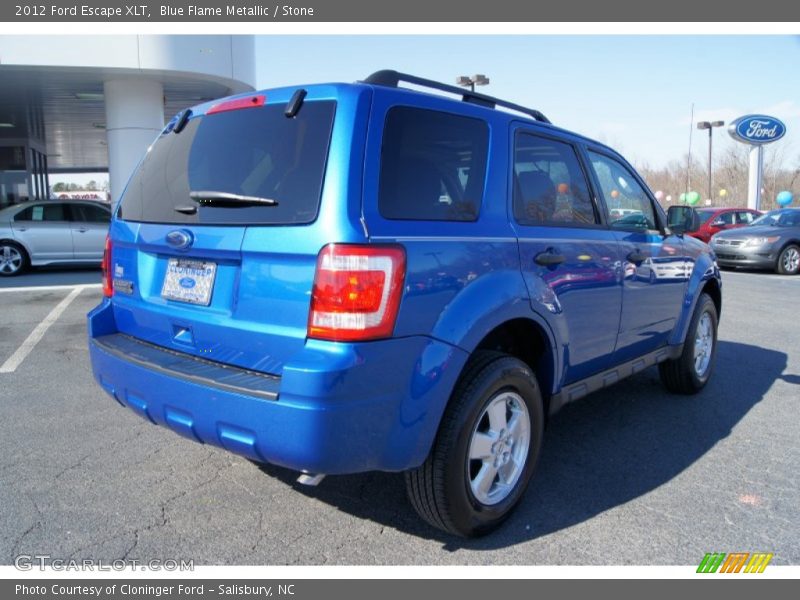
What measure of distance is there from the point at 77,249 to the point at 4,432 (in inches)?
359

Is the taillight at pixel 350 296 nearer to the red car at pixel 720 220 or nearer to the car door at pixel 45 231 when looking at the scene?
the car door at pixel 45 231

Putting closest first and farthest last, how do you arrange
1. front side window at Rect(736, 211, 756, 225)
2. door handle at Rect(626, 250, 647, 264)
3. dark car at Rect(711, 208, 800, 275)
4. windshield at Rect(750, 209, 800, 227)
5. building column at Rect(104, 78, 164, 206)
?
1. door handle at Rect(626, 250, 647, 264)
2. building column at Rect(104, 78, 164, 206)
3. dark car at Rect(711, 208, 800, 275)
4. windshield at Rect(750, 209, 800, 227)
5. front side window at Rect(736, 211, 756, 225)

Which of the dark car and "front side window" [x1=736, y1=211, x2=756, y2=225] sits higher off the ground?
"front side window" [x1=736, y1=211, x2=756, y2=225]

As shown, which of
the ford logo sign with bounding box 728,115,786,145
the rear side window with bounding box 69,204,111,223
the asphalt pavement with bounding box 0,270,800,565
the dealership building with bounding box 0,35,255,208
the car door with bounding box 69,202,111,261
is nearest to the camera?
the asphalt pavement with bounding box 0,270,800,565

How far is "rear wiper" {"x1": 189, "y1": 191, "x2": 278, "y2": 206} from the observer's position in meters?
2.57

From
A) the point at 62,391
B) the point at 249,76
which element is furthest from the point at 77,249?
the point at 62,391

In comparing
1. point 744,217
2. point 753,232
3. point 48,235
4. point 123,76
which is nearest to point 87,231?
point 48,235

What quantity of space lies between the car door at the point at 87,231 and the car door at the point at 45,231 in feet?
0.41

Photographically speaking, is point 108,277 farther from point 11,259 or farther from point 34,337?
point 11,259

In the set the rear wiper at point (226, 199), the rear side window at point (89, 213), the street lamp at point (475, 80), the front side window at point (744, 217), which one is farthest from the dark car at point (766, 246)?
the rear wiper at point (226, 199)

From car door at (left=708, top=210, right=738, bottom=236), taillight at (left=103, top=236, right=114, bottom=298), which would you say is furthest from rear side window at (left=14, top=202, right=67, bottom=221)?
car door at (left=708, top=210, right=738, bottom=236)

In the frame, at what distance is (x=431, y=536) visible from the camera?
9.70 ft

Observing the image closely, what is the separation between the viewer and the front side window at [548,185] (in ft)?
10.6

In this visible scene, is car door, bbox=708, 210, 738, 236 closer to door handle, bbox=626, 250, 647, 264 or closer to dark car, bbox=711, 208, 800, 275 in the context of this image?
dark car, bbox=711, 208, 800, 275
